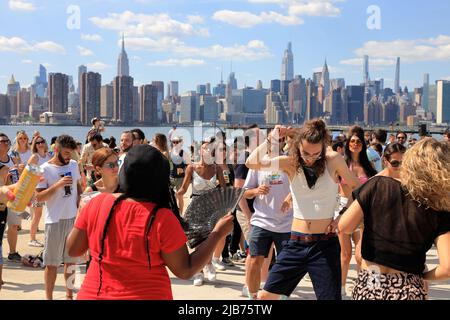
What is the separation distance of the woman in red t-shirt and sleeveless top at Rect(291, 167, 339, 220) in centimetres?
183

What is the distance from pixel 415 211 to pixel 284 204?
2496 millimetres

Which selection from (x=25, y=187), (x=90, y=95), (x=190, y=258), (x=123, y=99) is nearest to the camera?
(x=190, y=258)

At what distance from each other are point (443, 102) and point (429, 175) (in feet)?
343

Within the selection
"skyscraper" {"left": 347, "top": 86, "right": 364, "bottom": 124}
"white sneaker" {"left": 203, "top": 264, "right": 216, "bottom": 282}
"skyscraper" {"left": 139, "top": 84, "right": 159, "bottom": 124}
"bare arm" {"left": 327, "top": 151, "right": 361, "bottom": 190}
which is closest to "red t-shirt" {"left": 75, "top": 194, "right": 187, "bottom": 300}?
"bare arm" {"left": 327, "top": 151, "right": 361, "bottom": 190}

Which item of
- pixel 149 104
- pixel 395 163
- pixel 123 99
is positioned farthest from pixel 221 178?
pixel 149 104

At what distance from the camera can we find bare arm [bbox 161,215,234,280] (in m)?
2.74

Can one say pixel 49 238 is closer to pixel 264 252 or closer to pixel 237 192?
pixel 264 252

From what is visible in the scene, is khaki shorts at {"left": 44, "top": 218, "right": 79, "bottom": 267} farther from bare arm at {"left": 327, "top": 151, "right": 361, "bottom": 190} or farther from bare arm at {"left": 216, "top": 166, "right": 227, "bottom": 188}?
bare arm at {"left": 327, "top": 151, "right": 361, "bottom": 190}

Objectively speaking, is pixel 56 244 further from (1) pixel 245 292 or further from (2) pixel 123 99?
(2) pixel 123 99

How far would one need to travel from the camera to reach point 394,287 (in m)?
3.06

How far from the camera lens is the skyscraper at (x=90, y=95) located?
288 ft

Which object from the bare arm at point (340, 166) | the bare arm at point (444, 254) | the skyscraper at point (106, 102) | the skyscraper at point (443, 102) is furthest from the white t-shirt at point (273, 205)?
the skyscraper at point (443, 102)

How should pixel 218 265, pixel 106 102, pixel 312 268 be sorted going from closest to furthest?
pixel 312 268 < pixel 218 265 < pixel 106 102
